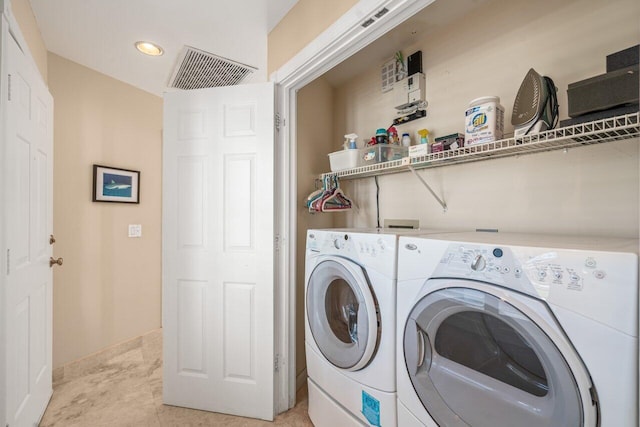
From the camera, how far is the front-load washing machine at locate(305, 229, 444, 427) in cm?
115

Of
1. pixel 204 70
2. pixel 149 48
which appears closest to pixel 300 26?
pixel 204 70

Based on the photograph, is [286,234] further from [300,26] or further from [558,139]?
[558,139]

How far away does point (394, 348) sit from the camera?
1.13m

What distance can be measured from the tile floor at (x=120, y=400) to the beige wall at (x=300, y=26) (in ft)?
7.41

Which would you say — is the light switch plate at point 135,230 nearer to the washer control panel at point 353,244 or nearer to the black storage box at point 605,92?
the washer control panel at point 353,244

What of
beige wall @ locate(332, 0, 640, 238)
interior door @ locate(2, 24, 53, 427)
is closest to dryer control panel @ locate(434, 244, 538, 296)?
beige wall @ locate(332, 0, 640, 238)

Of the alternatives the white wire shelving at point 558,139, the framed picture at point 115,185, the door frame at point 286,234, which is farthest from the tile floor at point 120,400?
the white wire shelving at point 558,139

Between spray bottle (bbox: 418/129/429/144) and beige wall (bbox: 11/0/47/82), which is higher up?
beige wall (bbox: 11/0/47/82)

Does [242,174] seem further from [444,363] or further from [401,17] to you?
[444,363]

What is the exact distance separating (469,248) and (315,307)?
0.90 m

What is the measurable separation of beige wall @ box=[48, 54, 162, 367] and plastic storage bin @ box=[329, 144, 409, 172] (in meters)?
1.97

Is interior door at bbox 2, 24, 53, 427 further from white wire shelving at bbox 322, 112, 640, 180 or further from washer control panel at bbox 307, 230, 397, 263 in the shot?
white wire shelving at bbox 322, 112, 640, 180

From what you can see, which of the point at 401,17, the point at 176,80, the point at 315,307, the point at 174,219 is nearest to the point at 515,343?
the point at 315,307

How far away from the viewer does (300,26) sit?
1615mm
